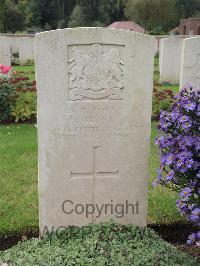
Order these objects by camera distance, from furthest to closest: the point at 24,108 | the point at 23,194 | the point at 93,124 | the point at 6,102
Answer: the point at 24,108 → the point at 6,102 → the point at 23,194 → the point at 93,124

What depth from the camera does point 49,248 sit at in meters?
3.06

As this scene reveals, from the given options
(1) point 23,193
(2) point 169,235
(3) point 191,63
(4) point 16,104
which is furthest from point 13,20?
(2) point 169,235

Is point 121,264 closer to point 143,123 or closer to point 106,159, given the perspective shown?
point 106,159

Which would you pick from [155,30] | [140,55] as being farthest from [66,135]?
[155,30]

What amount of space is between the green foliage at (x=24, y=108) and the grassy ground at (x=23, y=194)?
4.40 feet

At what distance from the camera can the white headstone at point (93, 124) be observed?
2969 millimetres

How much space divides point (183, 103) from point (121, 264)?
1265 mm

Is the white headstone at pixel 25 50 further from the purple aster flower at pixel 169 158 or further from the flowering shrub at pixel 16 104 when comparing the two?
the purple aster flower at pixel 169 158

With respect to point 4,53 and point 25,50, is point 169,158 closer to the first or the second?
point 4,53

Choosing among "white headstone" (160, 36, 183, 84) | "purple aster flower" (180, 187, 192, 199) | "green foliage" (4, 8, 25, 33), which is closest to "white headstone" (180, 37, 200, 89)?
"purple aster flower" (180, 187, 192, 199)

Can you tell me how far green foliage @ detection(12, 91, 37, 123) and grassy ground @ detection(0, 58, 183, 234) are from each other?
134 cm

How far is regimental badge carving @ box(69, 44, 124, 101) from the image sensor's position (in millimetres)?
2969

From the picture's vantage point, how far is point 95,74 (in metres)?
3.01

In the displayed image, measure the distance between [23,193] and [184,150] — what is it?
225 centimetres
